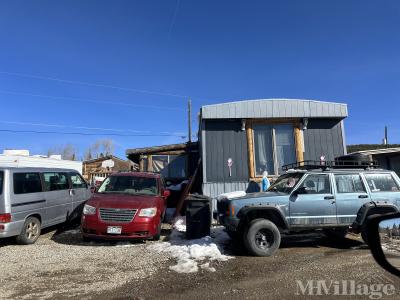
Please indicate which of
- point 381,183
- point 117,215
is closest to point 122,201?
point 117,215

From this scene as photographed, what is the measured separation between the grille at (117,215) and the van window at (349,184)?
15.8 ft

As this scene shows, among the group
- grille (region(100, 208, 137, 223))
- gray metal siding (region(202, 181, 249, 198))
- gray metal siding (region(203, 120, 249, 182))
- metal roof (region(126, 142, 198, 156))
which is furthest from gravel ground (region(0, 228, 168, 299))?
metal roof (region(126, 142, 198, 156))

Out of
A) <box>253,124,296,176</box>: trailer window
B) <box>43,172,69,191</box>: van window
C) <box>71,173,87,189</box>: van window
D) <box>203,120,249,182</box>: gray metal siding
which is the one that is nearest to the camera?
<box>43,172,69,191</box>: van window

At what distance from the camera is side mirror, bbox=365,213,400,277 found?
2641 millimetres

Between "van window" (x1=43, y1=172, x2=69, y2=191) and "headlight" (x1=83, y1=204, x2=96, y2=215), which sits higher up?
"van window" (x1=43, y1=172, x2=69, y2=191)

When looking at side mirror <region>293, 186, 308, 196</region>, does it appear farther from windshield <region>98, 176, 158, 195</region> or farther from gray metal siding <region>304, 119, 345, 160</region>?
gray metal siding <region>304, 119, 345, 160</region>

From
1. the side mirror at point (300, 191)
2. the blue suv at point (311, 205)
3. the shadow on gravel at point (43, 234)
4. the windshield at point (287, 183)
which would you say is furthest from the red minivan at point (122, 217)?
the side mirror at point (300, 191)

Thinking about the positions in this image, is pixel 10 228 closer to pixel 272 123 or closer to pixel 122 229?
pixel 122 229

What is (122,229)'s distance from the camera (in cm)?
829

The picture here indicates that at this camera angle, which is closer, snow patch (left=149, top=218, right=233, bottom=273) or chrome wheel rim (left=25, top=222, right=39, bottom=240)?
snow patch (left=149, top=218, right=233, bottom=273)

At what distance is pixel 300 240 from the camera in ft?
29.5

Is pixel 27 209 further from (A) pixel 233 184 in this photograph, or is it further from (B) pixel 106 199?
(A) pixel 233 184

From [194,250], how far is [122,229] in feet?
6.26

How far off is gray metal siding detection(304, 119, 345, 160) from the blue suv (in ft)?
18.1
